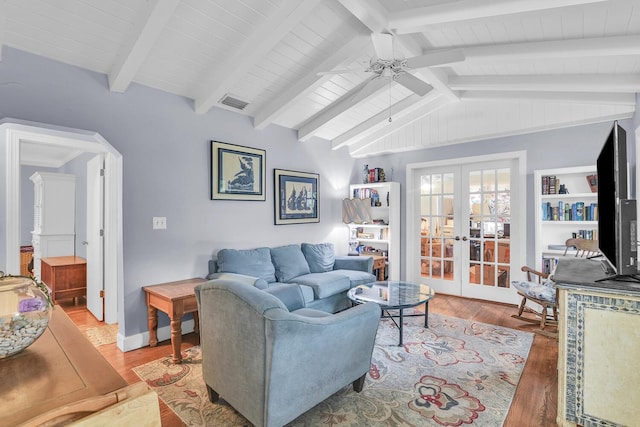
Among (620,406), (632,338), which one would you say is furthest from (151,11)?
(620,406)

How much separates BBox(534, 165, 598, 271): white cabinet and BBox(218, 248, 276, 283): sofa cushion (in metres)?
3.20

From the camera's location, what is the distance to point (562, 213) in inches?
146

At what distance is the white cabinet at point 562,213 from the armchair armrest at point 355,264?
2.01m

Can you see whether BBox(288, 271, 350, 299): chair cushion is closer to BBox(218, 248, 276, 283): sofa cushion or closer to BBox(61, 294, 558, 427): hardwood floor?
BBox(218, 248, 276, 283): sofa cushion

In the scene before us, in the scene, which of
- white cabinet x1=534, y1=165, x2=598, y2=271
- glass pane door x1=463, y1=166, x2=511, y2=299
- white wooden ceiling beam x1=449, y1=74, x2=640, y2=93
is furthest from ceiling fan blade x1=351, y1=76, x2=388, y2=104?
white cabinet x1=534, y1=165, x2=598, y2=271

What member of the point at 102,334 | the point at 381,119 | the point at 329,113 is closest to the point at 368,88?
the point at 329,113

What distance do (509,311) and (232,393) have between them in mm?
3602

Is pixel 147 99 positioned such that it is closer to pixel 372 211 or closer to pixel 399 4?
pixel 399 4

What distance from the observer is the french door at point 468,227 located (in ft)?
14.2

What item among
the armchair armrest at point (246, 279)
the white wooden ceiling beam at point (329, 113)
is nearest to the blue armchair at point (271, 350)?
the armchair armrest at point (246, 279)

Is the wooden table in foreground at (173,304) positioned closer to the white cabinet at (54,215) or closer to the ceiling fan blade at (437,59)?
the ceiling fan blade at (437,59)

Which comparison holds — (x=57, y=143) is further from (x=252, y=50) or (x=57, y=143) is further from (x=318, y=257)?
(x=318, y=257)

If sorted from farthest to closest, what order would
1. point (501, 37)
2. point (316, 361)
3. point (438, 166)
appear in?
point (438, 166), point (501, 37), point (316, 361)

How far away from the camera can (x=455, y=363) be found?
267cm
